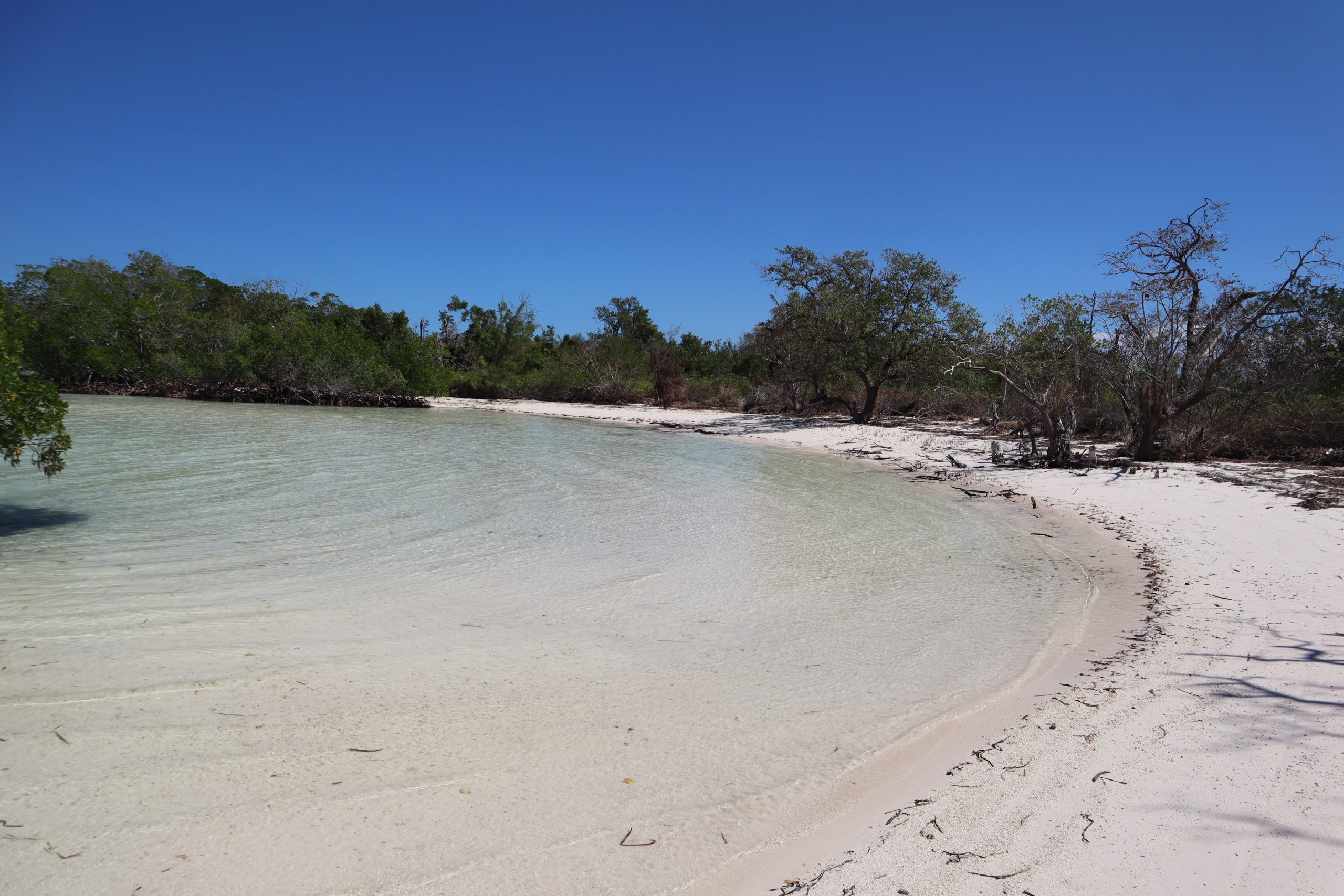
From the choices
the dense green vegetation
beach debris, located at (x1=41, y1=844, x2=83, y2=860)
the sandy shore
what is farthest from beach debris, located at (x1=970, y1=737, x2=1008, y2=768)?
the dense green vegetation

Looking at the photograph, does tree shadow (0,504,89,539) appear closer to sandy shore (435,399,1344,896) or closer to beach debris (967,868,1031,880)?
sandy shore (435,399,1344,896)

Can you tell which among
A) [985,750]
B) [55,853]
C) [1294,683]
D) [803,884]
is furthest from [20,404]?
[1294,683]

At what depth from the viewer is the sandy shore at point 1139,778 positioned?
2.07m

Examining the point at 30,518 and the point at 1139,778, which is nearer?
the point at 1139,778

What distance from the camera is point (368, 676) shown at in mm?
3693

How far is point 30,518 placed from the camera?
6.94 meters

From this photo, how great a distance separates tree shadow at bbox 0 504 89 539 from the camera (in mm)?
6570

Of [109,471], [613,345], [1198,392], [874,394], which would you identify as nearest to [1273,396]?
[1198,392]

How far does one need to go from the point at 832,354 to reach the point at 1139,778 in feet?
66.4

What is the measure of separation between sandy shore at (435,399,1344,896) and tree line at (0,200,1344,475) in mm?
7302

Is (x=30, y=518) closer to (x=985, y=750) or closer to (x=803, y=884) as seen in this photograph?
(x=803, y=884)

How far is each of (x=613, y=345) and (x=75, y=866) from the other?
32.3m

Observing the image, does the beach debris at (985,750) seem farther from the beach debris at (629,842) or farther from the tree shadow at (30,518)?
the tree shadow at (30,518)

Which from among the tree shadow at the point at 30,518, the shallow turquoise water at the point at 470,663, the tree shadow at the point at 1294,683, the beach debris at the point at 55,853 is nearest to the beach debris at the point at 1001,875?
the shallow turquoise water at the point at 470,663
